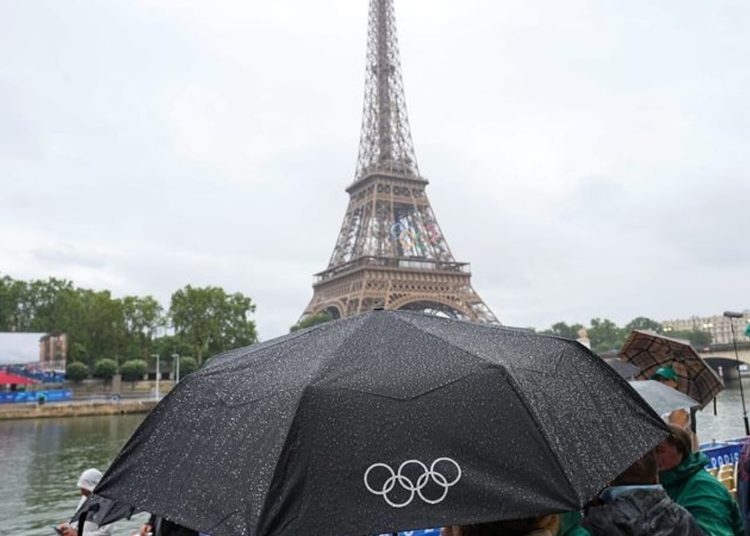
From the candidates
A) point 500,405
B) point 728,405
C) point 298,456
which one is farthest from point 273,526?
point 728,405

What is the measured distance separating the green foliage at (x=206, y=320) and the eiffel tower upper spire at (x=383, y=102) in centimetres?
1771

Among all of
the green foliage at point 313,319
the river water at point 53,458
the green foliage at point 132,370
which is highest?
the green foliage at point 313,319

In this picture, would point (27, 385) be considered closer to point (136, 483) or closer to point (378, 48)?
point (378, 48)

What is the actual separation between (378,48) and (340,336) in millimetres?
64403

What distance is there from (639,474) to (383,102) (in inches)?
2470

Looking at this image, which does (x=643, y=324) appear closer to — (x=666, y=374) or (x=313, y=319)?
(x=313, y=319)

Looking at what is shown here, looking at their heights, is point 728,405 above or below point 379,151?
below

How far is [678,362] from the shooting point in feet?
19.2

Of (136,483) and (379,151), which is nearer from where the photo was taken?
(136,483)

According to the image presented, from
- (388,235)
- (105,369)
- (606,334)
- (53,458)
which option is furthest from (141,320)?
(606,334)

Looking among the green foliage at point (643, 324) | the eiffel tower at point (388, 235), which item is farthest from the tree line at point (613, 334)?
the eiffel tower at point (388, 235)

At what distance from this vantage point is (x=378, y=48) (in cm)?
6272

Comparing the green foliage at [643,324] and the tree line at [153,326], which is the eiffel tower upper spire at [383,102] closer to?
the tree line at [153,326]

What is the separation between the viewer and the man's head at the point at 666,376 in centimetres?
542
